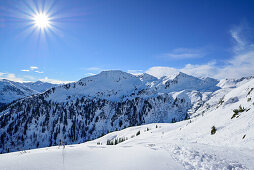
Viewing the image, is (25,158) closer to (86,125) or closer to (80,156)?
(80,156)

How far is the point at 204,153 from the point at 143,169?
514 cm

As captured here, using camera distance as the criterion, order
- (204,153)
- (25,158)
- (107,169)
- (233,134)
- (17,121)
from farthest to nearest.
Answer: (17,121), (233,134), (204,153), (25,158), (107,169)

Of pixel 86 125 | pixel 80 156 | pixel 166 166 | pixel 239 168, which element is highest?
pixel 80 156

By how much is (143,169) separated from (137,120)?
19910cm

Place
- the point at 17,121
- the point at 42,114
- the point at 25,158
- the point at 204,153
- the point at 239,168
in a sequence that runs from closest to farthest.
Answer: the point at 25,158, the point at 239,168, the point at 204,153, the point at 17,121, the point at 42,114

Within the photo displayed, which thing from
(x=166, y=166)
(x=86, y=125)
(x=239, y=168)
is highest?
(x=166, y=166)

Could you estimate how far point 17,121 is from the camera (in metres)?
179

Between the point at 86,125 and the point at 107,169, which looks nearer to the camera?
the point at 107,169

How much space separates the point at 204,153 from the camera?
850cm

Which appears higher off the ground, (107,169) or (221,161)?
(107,169)

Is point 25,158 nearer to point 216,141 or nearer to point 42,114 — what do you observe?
point 216,141

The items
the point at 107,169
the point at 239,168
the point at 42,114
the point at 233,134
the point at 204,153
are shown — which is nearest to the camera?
the point at 107,169

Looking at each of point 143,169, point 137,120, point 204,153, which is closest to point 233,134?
point 204,153

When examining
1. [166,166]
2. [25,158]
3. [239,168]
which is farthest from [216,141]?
[25,158]
